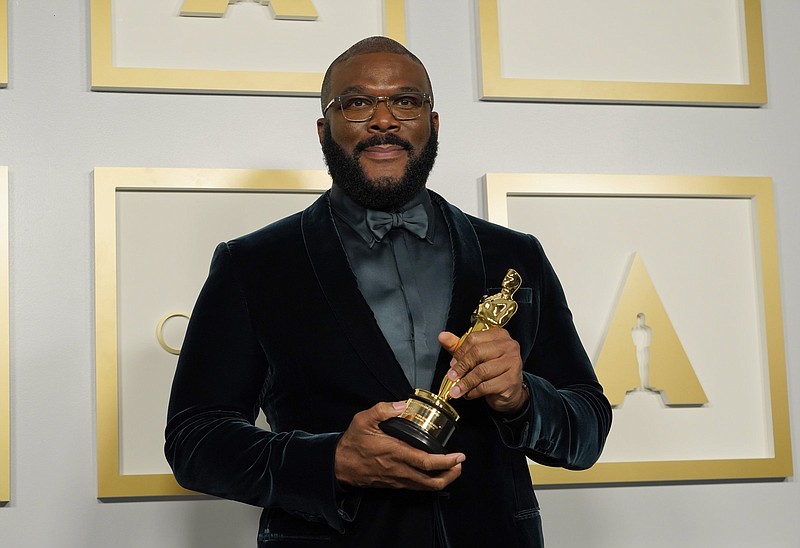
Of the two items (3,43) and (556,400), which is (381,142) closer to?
(556,400)

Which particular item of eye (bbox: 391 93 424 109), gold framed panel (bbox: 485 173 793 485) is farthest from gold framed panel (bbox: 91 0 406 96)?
eye (bbox: 391 93 424 109)

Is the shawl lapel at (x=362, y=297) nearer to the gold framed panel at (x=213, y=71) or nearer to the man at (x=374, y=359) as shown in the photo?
the man at (x=374, y=359)

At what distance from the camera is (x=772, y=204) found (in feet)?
7.51

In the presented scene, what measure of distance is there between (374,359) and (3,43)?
1.05 metres

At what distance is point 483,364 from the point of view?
4.25ft

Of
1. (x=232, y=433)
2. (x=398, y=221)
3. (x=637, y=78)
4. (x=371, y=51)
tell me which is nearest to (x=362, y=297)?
(x=398, y=221)

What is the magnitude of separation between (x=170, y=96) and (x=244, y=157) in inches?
6.9

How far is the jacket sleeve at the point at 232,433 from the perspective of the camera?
1363 millimetres

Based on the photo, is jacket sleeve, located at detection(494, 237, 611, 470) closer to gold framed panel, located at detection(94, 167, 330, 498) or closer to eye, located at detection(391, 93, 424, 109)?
eye, located at detection(391, 93, 424, 109)

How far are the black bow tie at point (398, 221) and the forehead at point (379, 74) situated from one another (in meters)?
0.17

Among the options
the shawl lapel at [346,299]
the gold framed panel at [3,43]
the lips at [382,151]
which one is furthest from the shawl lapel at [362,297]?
the gold framed panel at [3,43]

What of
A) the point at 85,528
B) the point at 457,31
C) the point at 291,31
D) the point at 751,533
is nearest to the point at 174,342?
the point at 85,528

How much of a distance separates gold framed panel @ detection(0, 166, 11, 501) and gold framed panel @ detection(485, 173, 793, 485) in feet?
2.90

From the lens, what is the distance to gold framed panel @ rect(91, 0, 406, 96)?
2064 mm
